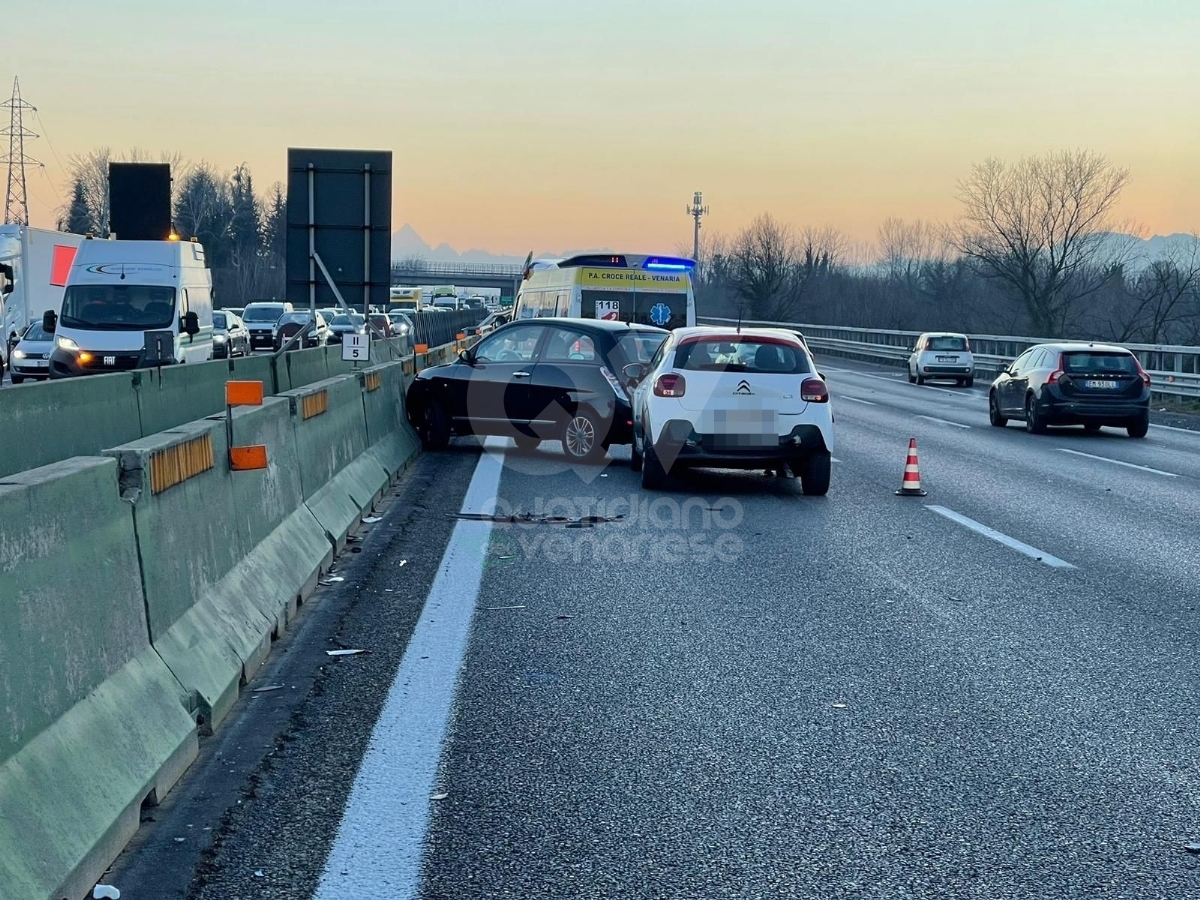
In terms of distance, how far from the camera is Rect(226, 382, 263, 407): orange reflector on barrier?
23.0ft

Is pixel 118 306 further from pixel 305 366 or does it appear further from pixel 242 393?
pixel 242 393

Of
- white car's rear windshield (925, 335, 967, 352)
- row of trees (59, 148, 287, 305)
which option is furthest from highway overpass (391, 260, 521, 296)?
white car's rear windshield (925, 335, 967, 352)

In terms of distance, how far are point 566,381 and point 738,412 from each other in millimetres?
3201

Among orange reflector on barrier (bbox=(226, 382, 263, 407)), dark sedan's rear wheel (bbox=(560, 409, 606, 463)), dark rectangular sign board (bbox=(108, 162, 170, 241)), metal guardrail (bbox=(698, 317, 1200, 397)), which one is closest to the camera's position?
orange reflector on barrier (bbox=(226, 382, 263, 407))

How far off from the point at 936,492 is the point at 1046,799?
9.89 meters

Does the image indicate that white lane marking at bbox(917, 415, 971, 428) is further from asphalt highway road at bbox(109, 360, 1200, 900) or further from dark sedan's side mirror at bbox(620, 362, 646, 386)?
asphalt highway road at bbox(109, 360, 1200, 900)

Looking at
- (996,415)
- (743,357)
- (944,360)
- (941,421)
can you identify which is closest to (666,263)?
(941,421)

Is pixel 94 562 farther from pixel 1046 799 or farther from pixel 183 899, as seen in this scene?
pixel 1046 799

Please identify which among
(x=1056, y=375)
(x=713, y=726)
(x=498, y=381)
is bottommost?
(x=713, y=726)

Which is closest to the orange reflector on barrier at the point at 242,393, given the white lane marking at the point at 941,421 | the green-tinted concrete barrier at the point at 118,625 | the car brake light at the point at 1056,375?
the green-tinted concrete barrier at the point at 118,625

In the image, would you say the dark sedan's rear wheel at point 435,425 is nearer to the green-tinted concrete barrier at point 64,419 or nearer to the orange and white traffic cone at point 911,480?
the green-tinted concrete barrier at point 64,419

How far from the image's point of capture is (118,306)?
2561 centimetres

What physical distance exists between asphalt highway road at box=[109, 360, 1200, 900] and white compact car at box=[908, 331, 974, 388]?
1344 inches

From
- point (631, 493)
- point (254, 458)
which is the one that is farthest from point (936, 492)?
point (254, 458)
